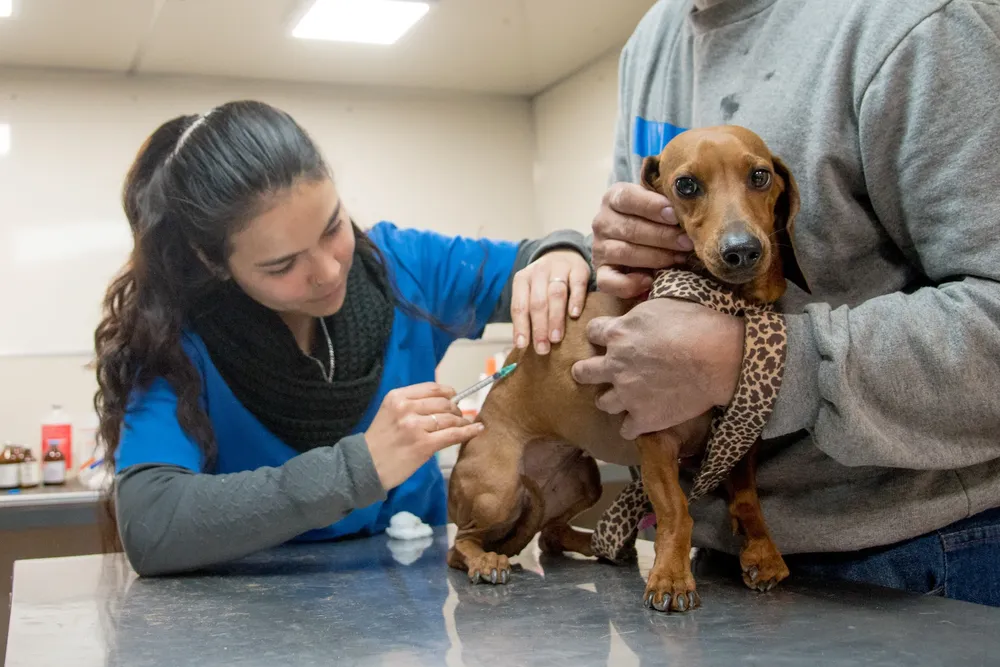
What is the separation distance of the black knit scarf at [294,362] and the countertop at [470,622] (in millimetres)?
277

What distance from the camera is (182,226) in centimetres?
140

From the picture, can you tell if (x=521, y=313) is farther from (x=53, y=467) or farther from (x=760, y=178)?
→ (x=53, y=467)

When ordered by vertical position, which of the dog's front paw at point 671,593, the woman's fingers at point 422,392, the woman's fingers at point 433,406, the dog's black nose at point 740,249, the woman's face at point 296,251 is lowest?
the dog's front paw at point 671,593

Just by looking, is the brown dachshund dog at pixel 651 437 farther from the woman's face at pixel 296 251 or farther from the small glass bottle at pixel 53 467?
the small glass bottle at pixel 53 467

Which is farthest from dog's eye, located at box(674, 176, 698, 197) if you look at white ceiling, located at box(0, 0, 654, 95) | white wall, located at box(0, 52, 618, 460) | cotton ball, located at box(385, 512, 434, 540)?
white wall, located at box(0, 52, 618, 460)

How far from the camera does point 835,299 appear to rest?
104 centimetres

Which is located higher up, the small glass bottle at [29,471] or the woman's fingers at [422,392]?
the woman's fingers at [422,392]

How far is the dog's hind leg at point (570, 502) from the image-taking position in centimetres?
133

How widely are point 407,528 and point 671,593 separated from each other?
687 millimetres

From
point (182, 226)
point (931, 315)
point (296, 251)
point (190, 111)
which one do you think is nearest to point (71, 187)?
point (190, 111)

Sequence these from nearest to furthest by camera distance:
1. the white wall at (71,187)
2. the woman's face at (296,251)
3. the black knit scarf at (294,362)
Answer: the woman's face at (296,251) < the black knit scarf at (294,362) < the white wall at (71,187)

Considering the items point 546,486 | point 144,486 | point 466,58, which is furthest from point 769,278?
point 466,58

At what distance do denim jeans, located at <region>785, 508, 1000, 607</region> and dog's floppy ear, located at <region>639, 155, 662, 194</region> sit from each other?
49 centimetres

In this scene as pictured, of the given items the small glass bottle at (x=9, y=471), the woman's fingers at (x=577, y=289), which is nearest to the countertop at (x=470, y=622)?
the woman's fingers at (x=577, y=289)
